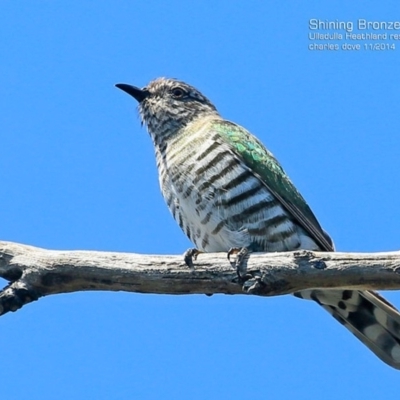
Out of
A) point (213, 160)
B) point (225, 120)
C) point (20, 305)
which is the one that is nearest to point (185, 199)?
point (213, 160)

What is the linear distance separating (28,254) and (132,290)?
0.90m

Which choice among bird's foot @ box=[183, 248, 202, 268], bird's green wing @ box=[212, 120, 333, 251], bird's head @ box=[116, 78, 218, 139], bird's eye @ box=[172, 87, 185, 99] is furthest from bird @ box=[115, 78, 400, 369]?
bird's eye @ box=[172, 87, 185, 99]

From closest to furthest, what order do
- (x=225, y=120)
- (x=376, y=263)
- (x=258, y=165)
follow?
(x=376, y=263) → (x=258, y=165) → (x=225, y=120)

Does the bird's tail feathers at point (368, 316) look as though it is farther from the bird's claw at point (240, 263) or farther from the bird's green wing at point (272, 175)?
the bird's claw at point (240, 263)

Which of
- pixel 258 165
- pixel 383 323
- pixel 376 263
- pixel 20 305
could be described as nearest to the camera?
pixel 376 263

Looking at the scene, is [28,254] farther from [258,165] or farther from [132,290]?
[258,165]

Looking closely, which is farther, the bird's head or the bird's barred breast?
the bird's head

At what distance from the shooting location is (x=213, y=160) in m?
8.68

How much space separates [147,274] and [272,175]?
2.11 metres

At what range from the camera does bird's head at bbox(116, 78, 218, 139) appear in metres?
9.73

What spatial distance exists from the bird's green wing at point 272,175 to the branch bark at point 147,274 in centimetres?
145

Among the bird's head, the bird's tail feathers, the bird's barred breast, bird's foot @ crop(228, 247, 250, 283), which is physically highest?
the bird's head

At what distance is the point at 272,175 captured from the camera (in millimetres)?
8773

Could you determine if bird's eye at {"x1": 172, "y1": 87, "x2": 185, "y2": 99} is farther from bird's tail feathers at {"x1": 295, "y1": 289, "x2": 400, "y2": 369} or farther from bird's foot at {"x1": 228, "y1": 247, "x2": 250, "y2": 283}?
bird's foot at {"x1": 228, "y1": 247, "x2": 250, "y2": 283}
